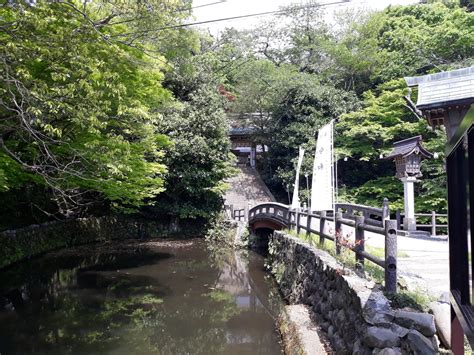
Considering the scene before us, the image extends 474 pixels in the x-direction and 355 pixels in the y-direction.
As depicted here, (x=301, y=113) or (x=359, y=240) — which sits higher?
(x=301, y=113)

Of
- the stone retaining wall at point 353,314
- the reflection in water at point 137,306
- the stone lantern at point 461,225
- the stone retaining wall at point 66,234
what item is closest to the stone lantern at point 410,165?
the reflection in water at point 137,306

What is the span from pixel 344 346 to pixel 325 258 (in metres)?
2.28

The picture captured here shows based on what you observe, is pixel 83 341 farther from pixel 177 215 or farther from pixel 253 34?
pixel 253 34

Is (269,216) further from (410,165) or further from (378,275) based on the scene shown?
(378,275)

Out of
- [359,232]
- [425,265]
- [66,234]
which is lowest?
[66,234]

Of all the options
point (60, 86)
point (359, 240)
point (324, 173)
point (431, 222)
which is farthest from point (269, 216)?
point (60, 86)

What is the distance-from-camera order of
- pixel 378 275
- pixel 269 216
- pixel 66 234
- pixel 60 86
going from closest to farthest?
pixel 378 275 → pixel 60 86 → pixel 269 216 → pixel 66 234

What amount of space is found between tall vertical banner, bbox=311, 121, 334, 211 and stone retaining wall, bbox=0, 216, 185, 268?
1049 cm

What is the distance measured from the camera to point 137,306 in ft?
29.0

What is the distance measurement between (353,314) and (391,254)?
941 millimetres

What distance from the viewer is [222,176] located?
19.8 metres

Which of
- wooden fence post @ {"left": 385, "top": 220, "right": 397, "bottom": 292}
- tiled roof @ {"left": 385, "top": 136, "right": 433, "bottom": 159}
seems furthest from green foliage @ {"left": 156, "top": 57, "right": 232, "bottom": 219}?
wooden fence post @ {"left": 385, "top": 220, "right": 397, "bottom": 292}

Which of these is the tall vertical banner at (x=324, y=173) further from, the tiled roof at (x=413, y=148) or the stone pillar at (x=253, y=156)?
the stone pillar at (x=253, y=156)

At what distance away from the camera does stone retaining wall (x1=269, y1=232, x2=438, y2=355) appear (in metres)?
3.82
